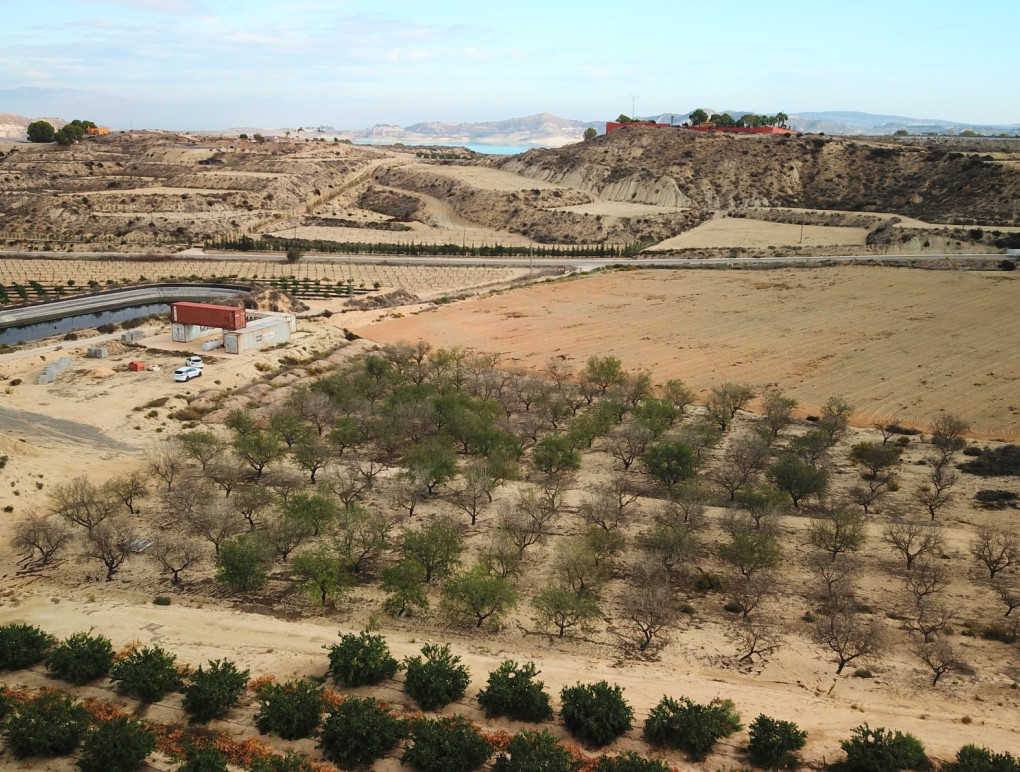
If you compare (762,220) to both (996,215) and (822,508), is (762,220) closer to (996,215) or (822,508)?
(996,215)

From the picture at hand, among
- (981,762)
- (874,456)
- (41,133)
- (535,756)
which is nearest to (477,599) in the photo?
(535,756)

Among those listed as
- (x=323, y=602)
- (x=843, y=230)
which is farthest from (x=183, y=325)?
(x=843, y=230)

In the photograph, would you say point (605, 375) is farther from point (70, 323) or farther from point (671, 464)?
point (70, 323)

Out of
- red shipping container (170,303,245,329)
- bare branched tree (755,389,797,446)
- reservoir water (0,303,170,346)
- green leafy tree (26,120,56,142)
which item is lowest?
bare branched tree (755,389,797,446)

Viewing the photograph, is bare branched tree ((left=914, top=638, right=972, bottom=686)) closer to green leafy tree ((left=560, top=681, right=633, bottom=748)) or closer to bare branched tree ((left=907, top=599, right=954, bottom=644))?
bare branched tree ((left=907, top=599, right=954, bottom=644))

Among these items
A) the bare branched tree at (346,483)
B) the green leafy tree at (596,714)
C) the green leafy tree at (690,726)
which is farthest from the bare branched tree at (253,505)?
the green leafy tree at (690,726)

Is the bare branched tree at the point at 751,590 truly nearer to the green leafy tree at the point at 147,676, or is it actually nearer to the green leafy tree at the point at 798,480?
the green leafy tree at the point at 798,480

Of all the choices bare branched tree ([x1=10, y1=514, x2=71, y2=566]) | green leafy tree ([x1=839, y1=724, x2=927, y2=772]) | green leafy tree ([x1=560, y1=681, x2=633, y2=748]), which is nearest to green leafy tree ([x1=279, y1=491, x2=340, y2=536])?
bare branched tree ([x1=10, y1=514, x2=71, y2=566])
